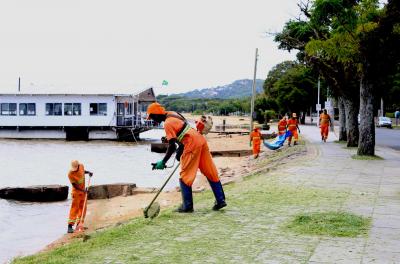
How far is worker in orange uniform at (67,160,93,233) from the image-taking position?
35.2 feet

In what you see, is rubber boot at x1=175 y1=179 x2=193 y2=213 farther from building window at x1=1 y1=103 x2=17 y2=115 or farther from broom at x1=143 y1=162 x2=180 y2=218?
building window at x1=1 y1=103 x2=17 y2=115

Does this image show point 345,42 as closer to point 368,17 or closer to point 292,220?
point 368,17

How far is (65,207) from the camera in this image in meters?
14.8

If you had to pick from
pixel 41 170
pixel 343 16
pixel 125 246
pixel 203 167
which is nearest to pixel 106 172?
pixel 41 170

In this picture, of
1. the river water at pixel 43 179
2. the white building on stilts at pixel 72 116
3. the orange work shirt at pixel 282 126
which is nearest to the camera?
the river water at pixel 43 179

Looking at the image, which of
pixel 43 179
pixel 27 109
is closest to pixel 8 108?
pixel 27 109

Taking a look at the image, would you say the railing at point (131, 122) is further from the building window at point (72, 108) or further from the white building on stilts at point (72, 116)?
the building window at point (72, 108)

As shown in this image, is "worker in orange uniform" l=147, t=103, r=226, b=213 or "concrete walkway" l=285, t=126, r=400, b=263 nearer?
"concrete walkway" l=285, t=126, r=400, b=263

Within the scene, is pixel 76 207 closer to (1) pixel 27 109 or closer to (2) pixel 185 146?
(2) pixel 185 146

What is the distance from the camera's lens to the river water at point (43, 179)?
11162mm

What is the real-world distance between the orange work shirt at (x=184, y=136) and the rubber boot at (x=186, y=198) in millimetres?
538

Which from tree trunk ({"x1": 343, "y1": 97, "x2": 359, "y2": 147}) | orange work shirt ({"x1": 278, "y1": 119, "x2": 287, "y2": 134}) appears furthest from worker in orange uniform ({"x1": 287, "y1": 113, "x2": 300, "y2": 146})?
tree trunk ({"x1": 343, "y1": 97, "x2": 359, "y2": 147})

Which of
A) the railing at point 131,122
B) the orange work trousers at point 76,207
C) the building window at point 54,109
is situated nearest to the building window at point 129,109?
the railing at point 131,122

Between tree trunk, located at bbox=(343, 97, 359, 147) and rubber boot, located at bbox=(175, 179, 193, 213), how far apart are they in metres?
16.2
